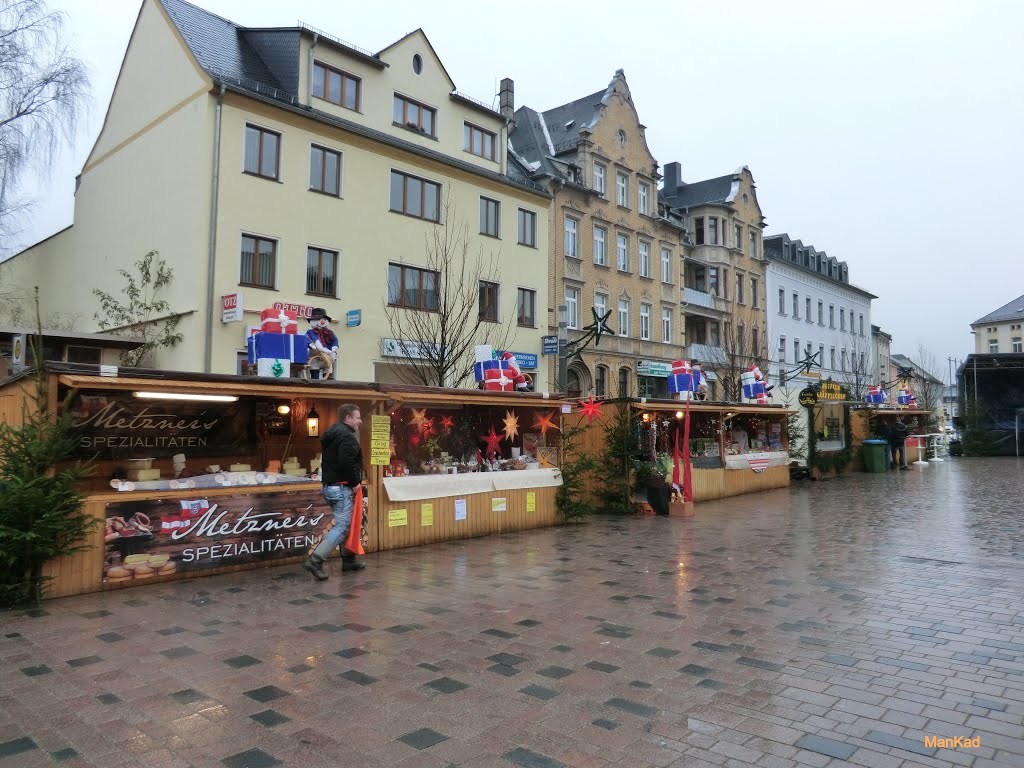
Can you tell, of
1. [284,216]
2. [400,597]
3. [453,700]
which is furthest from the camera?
[284,216]

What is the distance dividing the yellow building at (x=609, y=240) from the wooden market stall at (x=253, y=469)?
15.8 m

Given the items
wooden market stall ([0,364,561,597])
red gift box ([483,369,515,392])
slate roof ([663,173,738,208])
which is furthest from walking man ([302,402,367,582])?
slate roof ([663,173,738,208])

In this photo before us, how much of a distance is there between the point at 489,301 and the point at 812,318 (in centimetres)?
3411

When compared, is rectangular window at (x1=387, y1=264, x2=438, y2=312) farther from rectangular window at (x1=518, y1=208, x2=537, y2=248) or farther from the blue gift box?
the blue gift box

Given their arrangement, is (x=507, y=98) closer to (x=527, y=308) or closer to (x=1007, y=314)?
(x=527, y=308)

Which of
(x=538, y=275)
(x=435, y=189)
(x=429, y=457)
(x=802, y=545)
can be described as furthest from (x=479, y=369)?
(x=538, y=275)

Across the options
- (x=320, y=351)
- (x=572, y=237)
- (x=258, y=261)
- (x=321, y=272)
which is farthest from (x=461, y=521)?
(x=572, y=237)

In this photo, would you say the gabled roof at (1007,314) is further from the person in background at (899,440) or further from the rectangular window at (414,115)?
the rectangular window at (414,115)

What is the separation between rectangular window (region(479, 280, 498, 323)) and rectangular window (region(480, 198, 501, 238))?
1.86 metres

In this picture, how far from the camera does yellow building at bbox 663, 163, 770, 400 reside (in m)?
38.8

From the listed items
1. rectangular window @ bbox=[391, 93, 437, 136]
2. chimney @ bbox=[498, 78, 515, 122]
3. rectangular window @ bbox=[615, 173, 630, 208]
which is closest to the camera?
rectangular window @ bbox=[391, 93, 437, 136]

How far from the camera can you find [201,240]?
58.7 ft

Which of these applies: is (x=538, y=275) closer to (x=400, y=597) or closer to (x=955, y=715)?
(x=400, y=597)

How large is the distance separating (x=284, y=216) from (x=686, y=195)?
3165 cm
